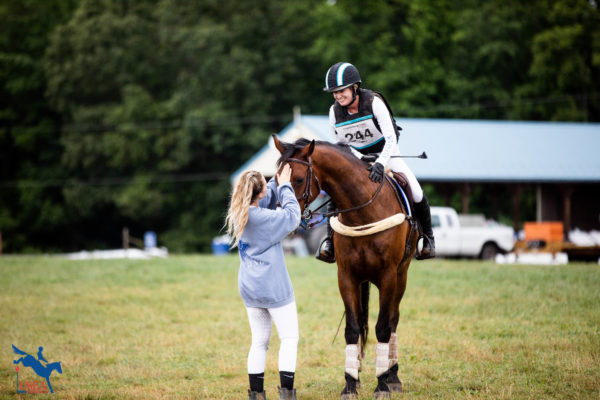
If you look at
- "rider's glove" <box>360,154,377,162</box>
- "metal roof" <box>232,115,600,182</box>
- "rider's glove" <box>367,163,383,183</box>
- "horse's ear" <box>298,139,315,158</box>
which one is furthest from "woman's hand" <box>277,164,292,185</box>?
"metal roof" <box>232,115,600,182</box>

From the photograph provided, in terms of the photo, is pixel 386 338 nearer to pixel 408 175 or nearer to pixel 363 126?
pixel 408 175

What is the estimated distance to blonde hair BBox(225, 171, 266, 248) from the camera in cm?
560

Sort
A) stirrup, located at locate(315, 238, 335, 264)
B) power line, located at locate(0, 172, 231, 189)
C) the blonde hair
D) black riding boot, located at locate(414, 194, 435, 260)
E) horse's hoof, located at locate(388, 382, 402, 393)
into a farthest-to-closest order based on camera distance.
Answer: power line, located at locate(0, 172, 231, 189) → black riding boot, located at locate(414, 194, 435, 260) → stirrup, located at locate(315, 238, 335, 264) → horse's hoof, located at locate(388, 382, 402, 393) → the blonde hair

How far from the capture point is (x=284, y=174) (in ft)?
19.3

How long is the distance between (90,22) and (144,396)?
38.3 m

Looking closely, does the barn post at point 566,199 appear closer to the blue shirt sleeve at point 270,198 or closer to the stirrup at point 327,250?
the stirrup at point 327,250

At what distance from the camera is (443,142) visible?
29.3 metres

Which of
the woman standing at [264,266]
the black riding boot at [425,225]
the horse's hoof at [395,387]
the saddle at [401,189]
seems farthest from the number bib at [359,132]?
the horse's hoof at [395,387]

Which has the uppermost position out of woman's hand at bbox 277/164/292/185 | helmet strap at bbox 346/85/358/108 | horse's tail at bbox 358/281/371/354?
helmet strap at bbox 346/85/358/108

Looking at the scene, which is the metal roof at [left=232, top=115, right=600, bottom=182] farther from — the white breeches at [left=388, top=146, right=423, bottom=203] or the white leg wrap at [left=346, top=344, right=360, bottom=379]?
the white leg wrap at [left=346, top=344, right=360, bottom=379]

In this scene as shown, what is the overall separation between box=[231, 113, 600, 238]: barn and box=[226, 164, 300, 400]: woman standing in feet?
68.9

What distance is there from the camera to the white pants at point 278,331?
5836 millimetres

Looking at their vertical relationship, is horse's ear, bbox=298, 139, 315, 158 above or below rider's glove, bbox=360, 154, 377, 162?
above

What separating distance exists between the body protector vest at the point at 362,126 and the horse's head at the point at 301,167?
945 mm
